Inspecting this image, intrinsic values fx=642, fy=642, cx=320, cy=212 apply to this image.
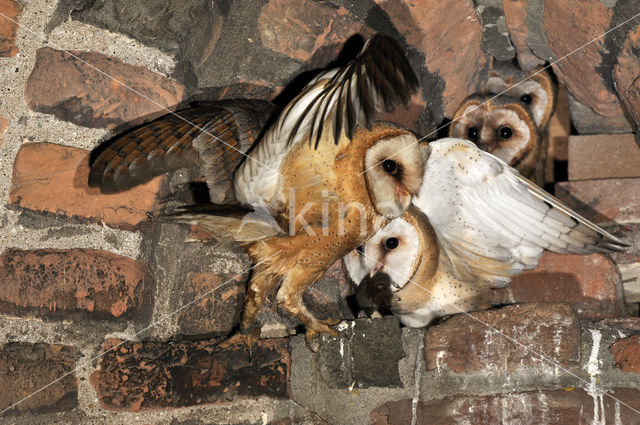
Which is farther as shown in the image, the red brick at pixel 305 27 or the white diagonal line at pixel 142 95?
the red brick at pixel 305 27

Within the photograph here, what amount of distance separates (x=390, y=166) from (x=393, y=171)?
2 centimetres

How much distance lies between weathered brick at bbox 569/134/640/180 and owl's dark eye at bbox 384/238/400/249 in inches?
19.4

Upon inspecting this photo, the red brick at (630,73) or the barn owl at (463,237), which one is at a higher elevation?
the red brick at (630,73)

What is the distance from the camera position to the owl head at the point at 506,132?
1711mm

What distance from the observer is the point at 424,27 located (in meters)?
1.44

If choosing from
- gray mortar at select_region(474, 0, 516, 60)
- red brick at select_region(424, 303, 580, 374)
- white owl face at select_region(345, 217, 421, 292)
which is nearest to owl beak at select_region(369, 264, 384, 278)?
white owl face at select_region(345, 217, 421, 292)

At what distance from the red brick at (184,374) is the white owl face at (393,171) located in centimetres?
37

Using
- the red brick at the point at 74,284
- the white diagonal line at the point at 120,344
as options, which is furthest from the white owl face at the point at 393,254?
the red brick at the point at 74,284

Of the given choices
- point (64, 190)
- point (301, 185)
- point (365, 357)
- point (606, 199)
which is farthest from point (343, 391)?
point (606, 199)

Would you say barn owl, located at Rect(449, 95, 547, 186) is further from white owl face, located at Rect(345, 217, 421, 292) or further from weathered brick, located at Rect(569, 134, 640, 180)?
white owl face, located at Rect(345, 217, 421, 292)

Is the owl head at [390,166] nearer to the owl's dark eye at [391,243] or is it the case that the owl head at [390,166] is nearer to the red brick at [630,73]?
the owl's dark eye at [391,243]

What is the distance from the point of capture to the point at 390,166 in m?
1.24

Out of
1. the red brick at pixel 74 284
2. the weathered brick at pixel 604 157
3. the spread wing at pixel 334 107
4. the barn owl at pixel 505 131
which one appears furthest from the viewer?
the barn owl at pixel 505 131

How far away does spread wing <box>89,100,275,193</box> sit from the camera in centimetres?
106
